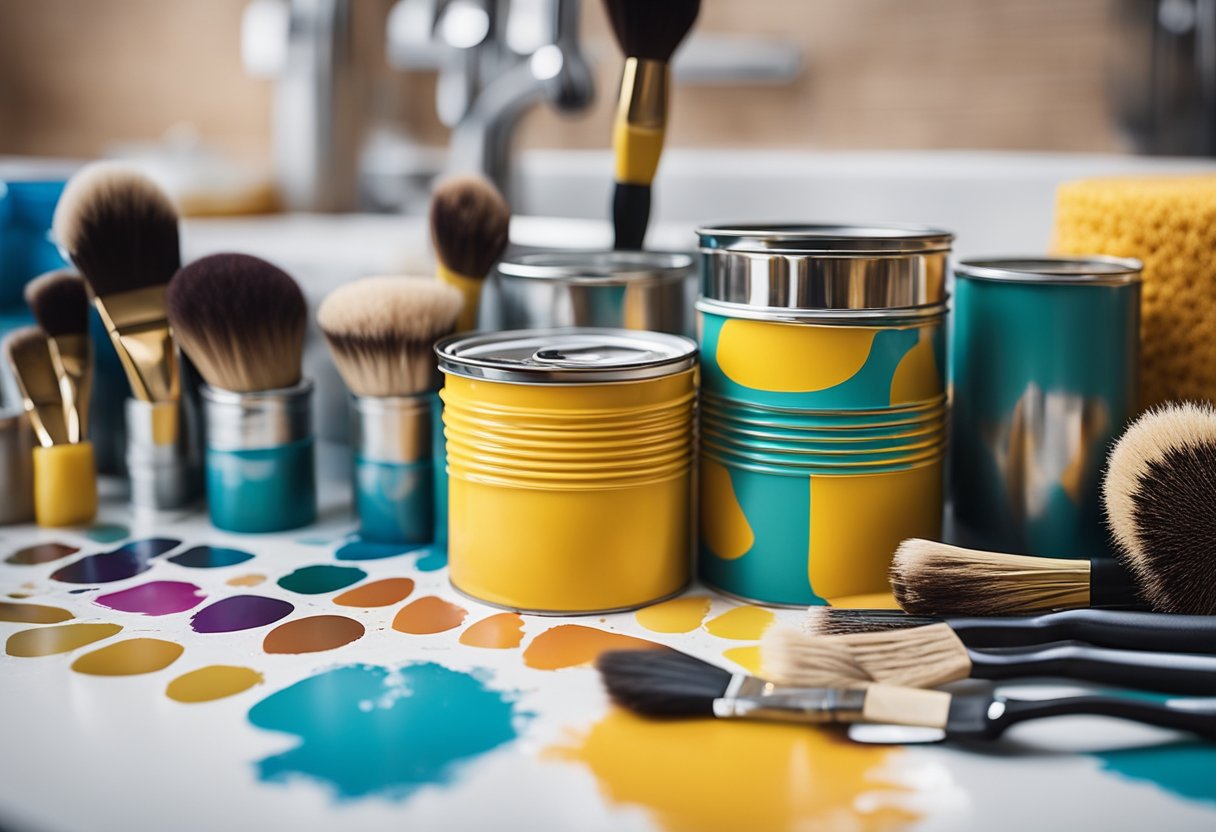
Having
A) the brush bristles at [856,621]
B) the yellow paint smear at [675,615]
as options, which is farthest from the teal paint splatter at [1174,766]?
the yellow paint smear at [675,615]

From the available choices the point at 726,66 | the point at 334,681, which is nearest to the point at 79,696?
the point at 334,681

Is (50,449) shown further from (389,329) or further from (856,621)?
(856,621)

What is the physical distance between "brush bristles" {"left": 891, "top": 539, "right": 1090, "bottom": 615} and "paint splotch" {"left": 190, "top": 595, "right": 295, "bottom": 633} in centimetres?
32

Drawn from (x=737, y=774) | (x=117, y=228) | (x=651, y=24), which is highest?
(x=651, y=24)

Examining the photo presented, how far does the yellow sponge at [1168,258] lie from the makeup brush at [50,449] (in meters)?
0.66

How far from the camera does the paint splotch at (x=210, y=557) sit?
686mm

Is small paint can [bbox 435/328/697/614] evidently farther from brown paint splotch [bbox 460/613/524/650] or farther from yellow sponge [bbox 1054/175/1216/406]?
yellow sponge [bbox 1054/175/1216/406]

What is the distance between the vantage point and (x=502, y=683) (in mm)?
515

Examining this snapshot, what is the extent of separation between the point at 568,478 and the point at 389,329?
17 centimetres

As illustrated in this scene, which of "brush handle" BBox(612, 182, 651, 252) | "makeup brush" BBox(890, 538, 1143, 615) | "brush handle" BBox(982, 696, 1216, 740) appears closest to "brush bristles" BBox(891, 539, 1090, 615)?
"makeup brush" BBox(890, 538, 1143, 615)

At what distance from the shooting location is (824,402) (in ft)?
1.96

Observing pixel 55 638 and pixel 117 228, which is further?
pixel 117 228

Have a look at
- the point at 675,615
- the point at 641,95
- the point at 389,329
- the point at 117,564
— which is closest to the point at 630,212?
the point at 641,95

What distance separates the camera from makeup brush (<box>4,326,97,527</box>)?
2.49ft
